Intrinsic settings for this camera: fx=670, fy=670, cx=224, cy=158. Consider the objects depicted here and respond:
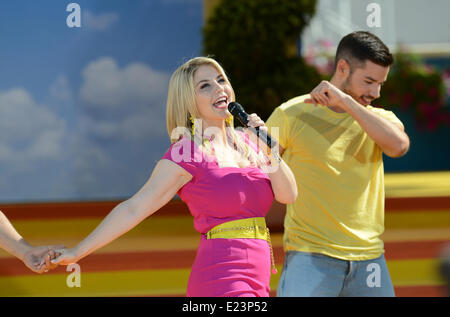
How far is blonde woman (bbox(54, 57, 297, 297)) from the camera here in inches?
82.1

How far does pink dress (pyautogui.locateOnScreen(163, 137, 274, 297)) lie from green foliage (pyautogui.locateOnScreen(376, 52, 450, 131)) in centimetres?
745

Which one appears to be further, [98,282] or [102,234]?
[98,282]

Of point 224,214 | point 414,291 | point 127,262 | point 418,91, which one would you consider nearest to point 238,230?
point 224,214

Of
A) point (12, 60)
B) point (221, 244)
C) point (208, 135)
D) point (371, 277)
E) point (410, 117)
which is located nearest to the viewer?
point (221, 244)

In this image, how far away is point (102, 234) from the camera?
6.99 ft

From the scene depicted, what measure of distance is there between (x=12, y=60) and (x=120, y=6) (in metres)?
1.21

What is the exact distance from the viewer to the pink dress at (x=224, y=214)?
2.07 metres

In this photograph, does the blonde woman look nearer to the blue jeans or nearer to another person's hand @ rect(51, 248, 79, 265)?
another person's hand @ rect(51, 248, 79, 265)

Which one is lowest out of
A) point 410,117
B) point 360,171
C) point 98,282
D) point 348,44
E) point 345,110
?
point 98,282

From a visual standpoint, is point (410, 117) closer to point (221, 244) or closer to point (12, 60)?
point (12, 60)

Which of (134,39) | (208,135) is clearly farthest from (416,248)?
(134,39)

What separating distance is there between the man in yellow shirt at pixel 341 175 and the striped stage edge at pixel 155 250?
1291 mm

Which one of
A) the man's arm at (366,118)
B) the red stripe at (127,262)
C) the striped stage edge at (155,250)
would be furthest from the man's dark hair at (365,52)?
the red stripe at (127,262)

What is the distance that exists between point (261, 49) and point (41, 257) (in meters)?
3.42
